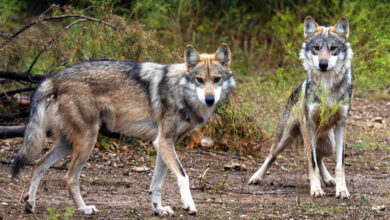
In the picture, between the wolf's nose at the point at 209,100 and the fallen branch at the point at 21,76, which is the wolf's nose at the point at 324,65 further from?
the fallen branch at the point at 21,76

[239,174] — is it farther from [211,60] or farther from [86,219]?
[86,219]

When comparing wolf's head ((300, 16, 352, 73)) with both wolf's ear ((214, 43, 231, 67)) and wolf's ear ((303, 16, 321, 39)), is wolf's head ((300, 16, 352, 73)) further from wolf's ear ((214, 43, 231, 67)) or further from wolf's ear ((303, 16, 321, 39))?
wolf's ear ((214, 43, 231, 67))

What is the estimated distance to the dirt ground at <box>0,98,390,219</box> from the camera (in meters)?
5.48

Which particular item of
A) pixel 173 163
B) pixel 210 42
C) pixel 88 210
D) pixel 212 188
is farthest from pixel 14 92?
pixel 210 42

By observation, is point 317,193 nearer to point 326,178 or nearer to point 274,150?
point 326,178

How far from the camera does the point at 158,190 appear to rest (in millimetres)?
5539

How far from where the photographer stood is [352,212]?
5430 millimetres

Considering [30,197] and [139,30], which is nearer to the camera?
[30,197]

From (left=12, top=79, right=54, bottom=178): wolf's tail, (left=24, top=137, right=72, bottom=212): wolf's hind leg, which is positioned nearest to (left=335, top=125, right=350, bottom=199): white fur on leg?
(left=24, top=137, right=72, bottom=212): wolf's hind leg

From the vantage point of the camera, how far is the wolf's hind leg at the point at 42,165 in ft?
17.3

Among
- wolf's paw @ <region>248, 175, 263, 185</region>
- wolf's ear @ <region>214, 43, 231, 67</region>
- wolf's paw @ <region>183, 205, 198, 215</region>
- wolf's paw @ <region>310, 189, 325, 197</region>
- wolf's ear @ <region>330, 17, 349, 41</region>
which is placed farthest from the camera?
wolf's paw @ <region>248, 175, 263, 185</region>

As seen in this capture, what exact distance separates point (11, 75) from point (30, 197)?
2.88 metres

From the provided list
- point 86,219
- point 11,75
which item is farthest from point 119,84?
point 11,75

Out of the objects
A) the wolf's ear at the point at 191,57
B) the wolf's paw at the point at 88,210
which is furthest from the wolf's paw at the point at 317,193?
the wolf's paw at the point at 88,210
